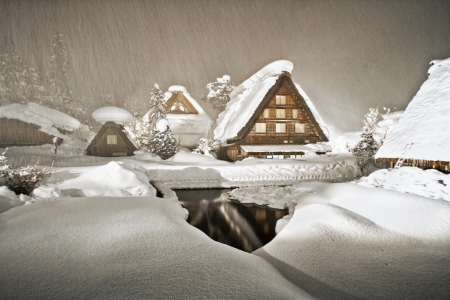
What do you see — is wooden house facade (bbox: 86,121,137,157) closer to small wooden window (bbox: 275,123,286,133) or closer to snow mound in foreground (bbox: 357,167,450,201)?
small wooden window (bbox: 275,123,286,133)

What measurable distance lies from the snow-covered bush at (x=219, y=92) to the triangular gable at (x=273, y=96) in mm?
20515

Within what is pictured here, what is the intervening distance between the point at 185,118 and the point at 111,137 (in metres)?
13.5

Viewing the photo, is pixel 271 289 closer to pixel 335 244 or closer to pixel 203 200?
pixel 335 244

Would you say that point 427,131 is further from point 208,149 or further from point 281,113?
point 208,149

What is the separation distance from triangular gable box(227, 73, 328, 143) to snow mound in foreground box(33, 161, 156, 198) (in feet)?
44.2

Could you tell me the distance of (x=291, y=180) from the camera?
18375mm

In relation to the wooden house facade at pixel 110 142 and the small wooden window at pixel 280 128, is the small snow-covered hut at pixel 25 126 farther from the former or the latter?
the small wooden window at pixel 280 128

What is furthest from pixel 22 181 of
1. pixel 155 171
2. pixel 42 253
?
pixel 155 171

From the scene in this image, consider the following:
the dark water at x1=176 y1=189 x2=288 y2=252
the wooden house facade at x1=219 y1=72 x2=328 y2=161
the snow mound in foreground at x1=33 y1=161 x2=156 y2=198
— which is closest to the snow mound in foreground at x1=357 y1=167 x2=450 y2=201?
the dark water at x1=176 y1=189 x2=288 y2=252

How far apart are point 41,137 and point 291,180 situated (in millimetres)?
29479

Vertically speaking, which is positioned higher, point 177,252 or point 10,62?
point 10,62

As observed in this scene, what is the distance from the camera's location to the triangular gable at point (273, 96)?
2437 cm

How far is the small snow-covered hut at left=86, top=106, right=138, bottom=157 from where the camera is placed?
28.1 meters

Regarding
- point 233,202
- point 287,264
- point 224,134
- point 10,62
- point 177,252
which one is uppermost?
point 10,62
